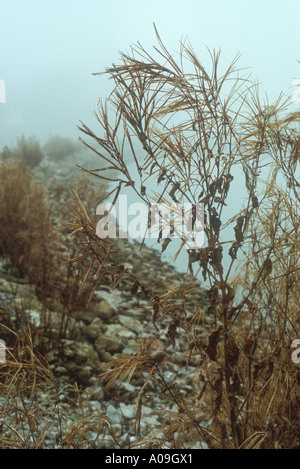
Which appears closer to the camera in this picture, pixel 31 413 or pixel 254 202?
pixel 254 202

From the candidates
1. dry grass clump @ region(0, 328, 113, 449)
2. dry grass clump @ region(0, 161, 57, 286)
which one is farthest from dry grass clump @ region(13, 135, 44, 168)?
dry grass clump @ region(0, 328, 113, 449)

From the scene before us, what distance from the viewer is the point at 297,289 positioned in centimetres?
154

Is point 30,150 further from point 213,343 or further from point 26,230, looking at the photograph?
point 213,343

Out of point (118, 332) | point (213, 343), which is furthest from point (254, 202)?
point (118, 332)

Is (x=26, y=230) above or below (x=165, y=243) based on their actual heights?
above

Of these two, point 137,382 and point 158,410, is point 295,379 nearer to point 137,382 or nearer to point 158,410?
point 158,410

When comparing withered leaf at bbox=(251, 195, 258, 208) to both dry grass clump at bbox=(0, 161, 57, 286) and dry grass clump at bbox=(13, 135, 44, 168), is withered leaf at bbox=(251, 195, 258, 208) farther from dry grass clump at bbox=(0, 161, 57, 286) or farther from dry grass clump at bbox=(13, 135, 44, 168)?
dry grass clump at bbox=(13, 135, 44, 168)

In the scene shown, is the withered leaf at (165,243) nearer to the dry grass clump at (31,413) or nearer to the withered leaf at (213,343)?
the withered leaf at (213,343)

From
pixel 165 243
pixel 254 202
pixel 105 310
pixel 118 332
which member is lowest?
pixel 118 332

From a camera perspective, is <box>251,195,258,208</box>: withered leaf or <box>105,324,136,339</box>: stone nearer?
<box>251,195,258,208</box>: withered leaf

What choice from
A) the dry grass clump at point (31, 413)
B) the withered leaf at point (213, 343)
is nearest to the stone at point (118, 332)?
the dry grass clump at point (31, 413)

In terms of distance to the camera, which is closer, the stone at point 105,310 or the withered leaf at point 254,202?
the withered leaf at point 254,202

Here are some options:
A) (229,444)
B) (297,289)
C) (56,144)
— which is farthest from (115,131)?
(56,144)

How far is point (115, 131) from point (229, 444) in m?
1.05
